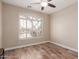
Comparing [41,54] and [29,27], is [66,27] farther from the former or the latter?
[29,27]

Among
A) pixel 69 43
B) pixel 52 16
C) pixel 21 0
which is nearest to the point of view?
pixel 21 0

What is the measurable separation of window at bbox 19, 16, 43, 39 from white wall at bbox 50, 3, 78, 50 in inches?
46.0

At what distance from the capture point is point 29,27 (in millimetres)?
5039

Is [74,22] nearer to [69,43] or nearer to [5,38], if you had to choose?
[69,43]

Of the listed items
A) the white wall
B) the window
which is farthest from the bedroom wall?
the white wall

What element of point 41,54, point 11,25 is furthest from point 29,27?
point 41,54

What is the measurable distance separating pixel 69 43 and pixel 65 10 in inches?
82.8

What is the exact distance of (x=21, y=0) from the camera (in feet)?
11.5

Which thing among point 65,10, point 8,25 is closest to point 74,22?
point 65,10

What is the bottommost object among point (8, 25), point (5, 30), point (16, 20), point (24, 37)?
point (24, 37)

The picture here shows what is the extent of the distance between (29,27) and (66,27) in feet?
8.19

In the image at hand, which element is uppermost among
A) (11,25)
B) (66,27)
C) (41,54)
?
(11,25)

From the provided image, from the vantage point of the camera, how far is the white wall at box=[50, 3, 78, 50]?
13.0 feet

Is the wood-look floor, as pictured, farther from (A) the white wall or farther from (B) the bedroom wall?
(A) the white wall
